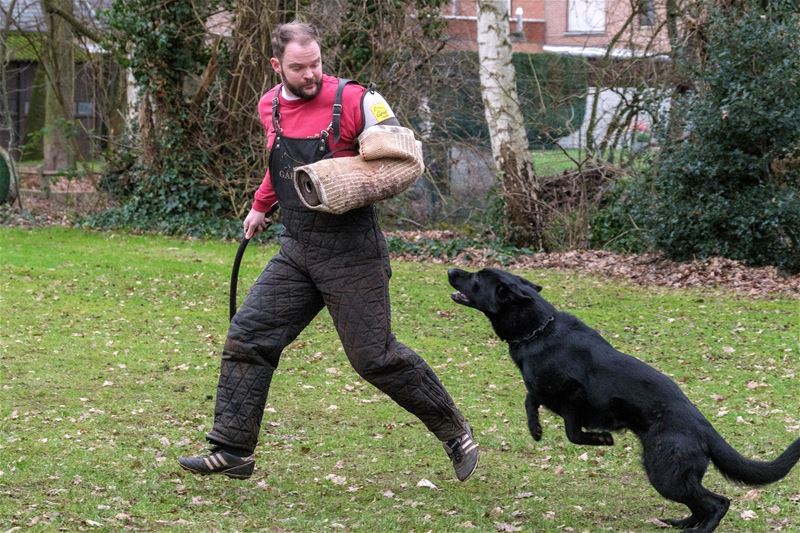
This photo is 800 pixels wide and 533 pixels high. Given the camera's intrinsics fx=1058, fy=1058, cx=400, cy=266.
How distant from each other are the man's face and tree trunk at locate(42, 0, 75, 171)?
48.5 ft

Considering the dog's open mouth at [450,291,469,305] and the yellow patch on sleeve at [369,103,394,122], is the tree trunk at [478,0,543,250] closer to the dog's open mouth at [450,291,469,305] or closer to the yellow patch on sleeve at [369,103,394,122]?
the dog's open mouth at [450,291,469,305]

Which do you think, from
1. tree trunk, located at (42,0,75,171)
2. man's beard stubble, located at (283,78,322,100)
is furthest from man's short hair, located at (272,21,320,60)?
tree trunk, located at (42,0,75,171)

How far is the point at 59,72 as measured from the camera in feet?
67.7

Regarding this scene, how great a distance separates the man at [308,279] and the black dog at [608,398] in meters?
0.51

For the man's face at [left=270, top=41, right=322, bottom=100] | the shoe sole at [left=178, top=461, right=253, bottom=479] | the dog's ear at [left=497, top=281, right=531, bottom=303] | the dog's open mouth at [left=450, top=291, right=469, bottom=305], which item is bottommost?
the shoe sole at [left=178, top=461, right=253, bottom=479]

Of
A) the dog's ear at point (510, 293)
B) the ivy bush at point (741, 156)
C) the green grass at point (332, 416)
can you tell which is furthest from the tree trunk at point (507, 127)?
the dog's ear at point (510, 293)

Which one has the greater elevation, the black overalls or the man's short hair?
the man's short hair

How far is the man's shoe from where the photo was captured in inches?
215

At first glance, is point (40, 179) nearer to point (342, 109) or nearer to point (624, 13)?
point (624, 13)

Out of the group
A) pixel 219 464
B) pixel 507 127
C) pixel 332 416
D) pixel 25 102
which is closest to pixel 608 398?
pixel 219 464

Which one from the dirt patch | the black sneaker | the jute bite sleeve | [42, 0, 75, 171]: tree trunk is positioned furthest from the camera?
[42, 0, 75, 171]: tree trunk

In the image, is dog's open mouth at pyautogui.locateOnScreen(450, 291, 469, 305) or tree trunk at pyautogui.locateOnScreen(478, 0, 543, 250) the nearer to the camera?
dog's open mouth at pyautogui.locateOnScreen(450, 291, 469, 305)

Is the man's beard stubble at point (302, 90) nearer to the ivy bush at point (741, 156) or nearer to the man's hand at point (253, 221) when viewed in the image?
the man's hand at point (253, 221)

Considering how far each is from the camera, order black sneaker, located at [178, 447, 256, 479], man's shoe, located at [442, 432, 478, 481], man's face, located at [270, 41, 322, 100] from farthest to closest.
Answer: man's shoe, located at [442, 432, 478, 481], black sneaker, located at [178, 447, 256, 479], man's face, located at [270, 41, 322, 100]
